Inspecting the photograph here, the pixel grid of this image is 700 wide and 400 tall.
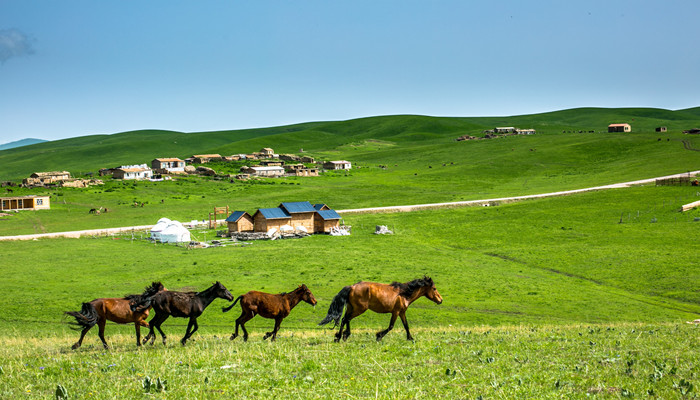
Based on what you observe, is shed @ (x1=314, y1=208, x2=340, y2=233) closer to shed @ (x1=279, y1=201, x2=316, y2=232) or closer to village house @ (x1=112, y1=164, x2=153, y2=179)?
shed @ (x1=279, y1=201, x2=316, y2=232)

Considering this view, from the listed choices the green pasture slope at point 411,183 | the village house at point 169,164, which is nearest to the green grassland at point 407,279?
the green pasture slope at point 411,183

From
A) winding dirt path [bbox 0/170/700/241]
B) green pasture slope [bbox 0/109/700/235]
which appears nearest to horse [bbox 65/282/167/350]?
winding dirt path [bbox 0/170/700/241]

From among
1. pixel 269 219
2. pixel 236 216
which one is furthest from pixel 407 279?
pixel 236 216

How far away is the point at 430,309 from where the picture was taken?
111 ft

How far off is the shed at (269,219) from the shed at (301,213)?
0.57 meters

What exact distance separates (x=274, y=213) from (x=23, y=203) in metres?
43.7

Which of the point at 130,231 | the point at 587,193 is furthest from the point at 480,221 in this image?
the point at 130,231

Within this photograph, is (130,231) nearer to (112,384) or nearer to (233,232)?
(233,232)

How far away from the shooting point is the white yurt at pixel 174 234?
201 feet

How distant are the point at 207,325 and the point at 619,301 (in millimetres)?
25092

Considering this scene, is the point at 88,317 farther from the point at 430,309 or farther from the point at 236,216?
the point at 236,216

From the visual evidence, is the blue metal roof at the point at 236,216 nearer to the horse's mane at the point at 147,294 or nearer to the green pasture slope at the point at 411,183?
the green pasture slope at the point at 411,183

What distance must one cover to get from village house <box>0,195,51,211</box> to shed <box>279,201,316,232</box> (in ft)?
135

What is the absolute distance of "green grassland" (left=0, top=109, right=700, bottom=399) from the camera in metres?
12.1
